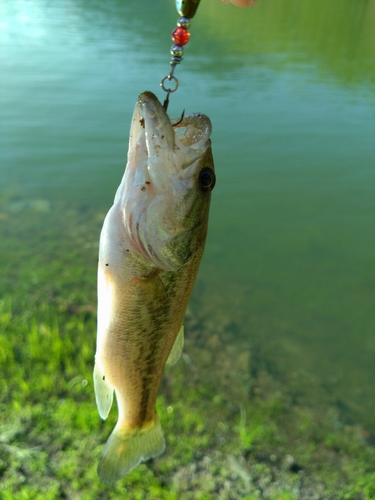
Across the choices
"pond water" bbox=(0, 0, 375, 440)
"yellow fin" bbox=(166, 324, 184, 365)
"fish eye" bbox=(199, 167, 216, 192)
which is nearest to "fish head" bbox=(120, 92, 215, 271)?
"fish eye" bbox=(199, 167, 216, 192)

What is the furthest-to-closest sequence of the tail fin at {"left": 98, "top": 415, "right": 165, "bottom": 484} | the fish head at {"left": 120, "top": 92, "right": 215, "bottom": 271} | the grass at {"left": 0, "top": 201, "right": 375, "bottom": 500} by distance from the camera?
the grass at {"left": 0, "top": 201, "right": 375, "bottom": 500} < the tail fin at {"left": 98, "top": 415, "right": 165, "bottom": 484} < the fish head at {"left": 120, "top": 92, "right": 215, "bottom": 271}

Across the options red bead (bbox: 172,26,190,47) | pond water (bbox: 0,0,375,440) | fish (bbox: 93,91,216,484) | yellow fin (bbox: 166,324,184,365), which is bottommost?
pond water (bbox: 0,0,375,440)

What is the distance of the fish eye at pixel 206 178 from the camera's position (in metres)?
1.91

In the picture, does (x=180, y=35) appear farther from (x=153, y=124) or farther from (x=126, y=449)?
(x=126, y=449)

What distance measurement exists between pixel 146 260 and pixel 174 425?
2423mm

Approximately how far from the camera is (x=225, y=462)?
144 inches

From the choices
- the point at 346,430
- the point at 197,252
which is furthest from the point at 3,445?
the point at 346,430

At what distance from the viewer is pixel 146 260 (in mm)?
2033

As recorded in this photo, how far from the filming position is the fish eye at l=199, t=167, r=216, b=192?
1908mm

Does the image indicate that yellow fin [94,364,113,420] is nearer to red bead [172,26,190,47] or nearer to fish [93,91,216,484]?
fish [93,91,216,484]

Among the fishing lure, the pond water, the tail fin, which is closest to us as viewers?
the fishing lure

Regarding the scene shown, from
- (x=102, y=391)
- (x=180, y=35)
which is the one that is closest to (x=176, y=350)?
(x=102, y=391)

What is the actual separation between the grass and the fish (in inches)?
46.1

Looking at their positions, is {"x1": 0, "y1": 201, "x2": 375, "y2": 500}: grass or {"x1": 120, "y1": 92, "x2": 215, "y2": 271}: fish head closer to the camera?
{"x1": 120, "y1": 92, "x2": 215, "y2": 271}: fish head
